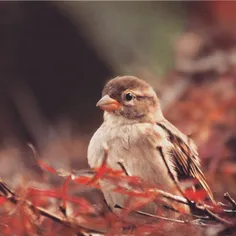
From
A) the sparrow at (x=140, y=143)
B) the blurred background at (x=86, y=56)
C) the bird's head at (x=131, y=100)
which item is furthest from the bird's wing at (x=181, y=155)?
the blurred background at (x=86, y=56)

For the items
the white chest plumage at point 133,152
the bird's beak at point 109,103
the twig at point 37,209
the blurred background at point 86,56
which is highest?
the blurred background at point 86,56

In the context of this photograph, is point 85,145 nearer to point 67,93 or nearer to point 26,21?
point 67,93

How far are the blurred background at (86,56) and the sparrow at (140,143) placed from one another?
206cm

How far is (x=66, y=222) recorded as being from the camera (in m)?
1.84

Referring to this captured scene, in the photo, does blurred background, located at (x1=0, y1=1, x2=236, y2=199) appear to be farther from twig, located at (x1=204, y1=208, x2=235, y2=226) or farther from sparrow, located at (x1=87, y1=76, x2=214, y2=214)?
twig, located at (x1=204, y1=208, x2=235, y2=226)

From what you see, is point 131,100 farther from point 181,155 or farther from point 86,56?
point 86,56

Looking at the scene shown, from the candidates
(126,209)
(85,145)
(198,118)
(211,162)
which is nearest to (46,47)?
(85,145)

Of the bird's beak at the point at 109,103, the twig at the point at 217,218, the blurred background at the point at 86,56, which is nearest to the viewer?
the twig at the point at 217,218

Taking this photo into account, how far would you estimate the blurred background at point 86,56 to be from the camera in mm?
5402

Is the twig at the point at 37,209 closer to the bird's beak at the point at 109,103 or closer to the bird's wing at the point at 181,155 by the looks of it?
the bird's wing at the point at 181,155

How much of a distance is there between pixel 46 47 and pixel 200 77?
214 cm

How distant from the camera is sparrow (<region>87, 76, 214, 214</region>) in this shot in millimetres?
2518

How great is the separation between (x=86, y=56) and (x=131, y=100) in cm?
378

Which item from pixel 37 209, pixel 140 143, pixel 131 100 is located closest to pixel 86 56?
pixel 131 100
